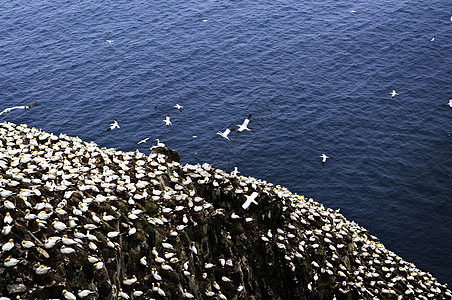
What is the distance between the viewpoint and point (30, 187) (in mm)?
29562

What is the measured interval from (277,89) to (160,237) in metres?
56.0

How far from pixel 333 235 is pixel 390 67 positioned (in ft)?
183

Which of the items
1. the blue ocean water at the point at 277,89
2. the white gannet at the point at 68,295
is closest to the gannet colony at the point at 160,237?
the white gannet at the point at 68,295

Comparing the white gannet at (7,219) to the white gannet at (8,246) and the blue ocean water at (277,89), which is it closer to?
the white gannet at (8,246)

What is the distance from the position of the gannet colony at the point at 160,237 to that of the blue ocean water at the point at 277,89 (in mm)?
16886

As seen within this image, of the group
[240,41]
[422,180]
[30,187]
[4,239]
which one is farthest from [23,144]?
[240,41]

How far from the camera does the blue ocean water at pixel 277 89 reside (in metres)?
61.9

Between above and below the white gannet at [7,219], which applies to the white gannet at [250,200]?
below

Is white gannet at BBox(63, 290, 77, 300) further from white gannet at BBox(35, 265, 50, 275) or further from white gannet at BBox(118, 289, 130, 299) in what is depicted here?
white gannet at BBox(118, 289, 130, 299)

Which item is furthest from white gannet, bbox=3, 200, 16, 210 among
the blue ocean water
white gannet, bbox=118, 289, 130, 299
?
the blue ocean water

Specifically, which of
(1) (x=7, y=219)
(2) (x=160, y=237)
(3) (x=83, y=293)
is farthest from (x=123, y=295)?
(1) (x=7, y=219)

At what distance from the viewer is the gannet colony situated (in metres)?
25.5

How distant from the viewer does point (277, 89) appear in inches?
3263

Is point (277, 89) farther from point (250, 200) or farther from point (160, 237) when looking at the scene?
point (160, 237)
